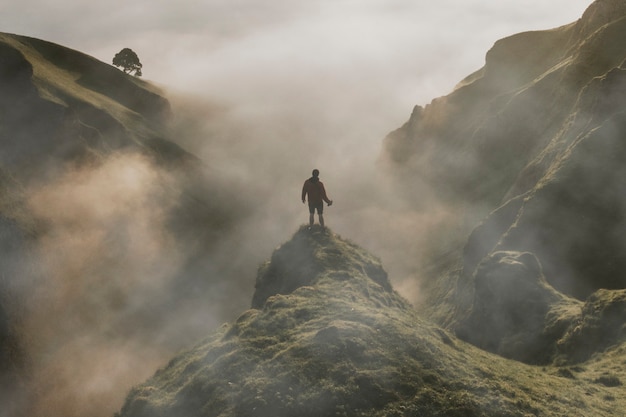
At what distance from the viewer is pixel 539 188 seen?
1475 inches

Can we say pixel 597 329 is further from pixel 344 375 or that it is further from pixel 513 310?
pixel 344 375

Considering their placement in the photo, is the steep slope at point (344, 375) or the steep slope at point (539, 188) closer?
the steep slope at point (344, 375)

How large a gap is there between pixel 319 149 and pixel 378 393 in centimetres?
12155

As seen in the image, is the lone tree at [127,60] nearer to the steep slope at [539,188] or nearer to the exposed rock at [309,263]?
the steep slope at [539,188]

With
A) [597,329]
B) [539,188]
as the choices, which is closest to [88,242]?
[539,188]

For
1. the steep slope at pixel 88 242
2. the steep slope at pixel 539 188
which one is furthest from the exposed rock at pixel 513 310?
the steep slope at pixel 88 242

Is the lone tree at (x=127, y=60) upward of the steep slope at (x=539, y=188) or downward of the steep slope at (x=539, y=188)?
upward

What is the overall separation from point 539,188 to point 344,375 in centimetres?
2947

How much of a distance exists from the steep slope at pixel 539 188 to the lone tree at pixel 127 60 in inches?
3362

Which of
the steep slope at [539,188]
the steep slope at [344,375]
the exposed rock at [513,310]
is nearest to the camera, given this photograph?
the steep slope at [344,375]


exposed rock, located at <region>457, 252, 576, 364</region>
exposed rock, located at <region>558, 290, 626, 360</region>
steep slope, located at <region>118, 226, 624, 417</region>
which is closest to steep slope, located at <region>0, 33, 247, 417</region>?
steep slope, located at <region>118, 226, 624, 417</region>

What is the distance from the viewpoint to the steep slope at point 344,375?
13.1 m

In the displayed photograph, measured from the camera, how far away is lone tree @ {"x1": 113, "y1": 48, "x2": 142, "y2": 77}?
399ft

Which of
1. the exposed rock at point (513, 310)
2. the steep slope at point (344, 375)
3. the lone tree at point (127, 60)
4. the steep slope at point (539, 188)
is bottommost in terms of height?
the steep slope at point (344, 375)
